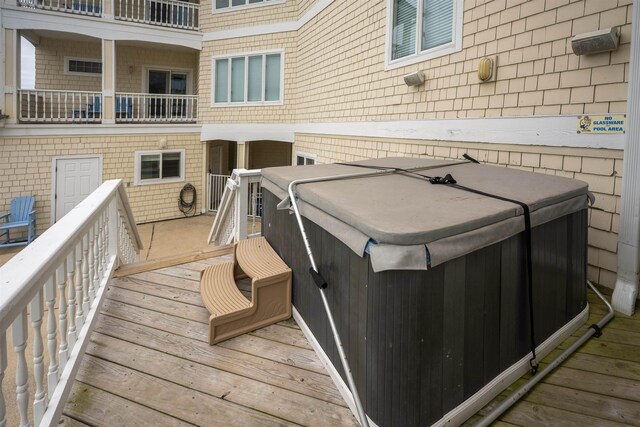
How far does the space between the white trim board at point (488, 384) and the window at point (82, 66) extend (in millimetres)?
14794

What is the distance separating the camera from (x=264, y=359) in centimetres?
242

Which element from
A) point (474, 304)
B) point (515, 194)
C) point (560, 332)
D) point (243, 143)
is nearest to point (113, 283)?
point (474, 304)

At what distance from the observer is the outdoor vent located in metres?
4.13

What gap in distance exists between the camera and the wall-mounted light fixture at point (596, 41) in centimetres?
296

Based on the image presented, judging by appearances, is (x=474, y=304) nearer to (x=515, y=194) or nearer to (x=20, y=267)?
(x=515, y=194)

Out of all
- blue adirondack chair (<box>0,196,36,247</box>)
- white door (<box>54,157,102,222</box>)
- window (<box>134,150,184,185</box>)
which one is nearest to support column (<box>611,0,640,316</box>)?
window (<box>134,150,184,185</box>)

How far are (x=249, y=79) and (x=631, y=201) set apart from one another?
11.6 m

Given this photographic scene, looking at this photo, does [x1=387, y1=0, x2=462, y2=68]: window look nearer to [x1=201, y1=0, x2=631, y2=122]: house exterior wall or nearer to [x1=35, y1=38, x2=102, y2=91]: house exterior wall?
[x1=201, y1=0, x2=631, y2=122]: house exterior wall

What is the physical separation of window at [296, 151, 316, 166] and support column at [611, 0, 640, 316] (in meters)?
7.26

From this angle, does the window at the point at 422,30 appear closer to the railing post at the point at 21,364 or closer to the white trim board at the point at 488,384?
Answer: the white trim board at the point at 488,384

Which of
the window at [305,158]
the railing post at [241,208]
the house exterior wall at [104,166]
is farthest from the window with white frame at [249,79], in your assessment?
the railing post at [241,208]

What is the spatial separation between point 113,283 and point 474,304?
3086 millimetres

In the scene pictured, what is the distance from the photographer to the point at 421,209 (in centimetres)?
196

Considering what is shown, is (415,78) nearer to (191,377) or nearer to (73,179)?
(191,377)
